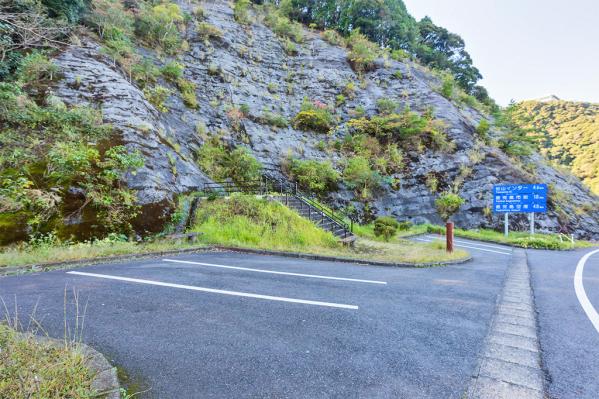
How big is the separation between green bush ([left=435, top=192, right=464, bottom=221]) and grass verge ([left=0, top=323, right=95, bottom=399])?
62.2 feet

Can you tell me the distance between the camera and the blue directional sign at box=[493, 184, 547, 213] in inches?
592

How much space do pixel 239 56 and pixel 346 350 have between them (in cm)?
2560

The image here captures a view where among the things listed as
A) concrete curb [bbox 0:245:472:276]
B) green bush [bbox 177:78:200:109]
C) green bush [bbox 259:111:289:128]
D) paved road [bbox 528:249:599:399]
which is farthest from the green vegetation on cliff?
paved road [bbox 528:249:599:399]

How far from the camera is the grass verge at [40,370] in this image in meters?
1.74

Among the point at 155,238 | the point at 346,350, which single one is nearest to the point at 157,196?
the point at 155,238

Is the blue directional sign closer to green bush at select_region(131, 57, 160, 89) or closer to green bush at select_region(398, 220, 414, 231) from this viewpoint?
green bush at select_region(398, 220, 414, 231)

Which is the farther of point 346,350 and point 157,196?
point 157,196

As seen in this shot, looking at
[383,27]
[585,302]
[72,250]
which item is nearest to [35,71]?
[72,250]

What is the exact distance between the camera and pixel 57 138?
8.96 m

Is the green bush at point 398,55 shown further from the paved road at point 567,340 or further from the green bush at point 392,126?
the paved road at point 567,340

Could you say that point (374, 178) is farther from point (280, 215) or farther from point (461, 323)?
point (461, 323)

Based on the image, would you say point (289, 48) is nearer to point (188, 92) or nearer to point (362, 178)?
point (188, 92)

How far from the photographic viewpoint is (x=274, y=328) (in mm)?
3152

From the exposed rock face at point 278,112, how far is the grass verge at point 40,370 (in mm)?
7295
